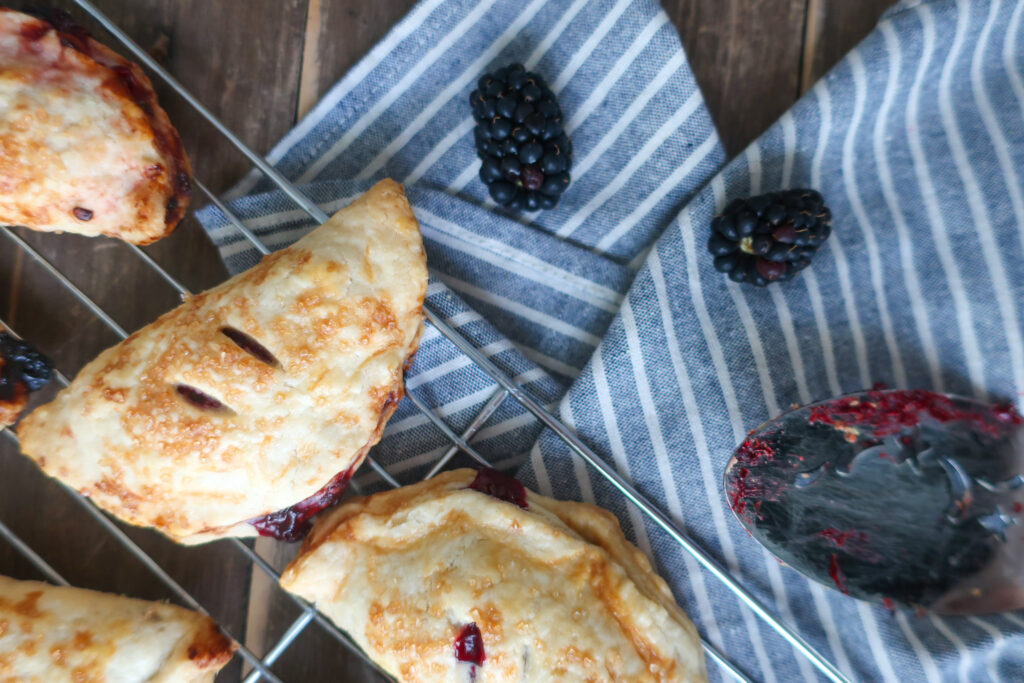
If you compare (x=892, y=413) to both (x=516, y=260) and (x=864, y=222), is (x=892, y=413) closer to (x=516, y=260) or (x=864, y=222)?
(x=864, y=222)

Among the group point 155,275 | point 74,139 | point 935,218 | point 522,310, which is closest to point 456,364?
point 522,310

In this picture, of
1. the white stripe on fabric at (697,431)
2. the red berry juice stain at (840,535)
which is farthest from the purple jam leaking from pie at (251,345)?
the red berry juice stain at (840,535)

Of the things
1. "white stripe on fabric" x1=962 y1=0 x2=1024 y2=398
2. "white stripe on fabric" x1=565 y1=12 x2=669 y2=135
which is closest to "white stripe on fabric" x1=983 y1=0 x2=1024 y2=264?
"white stripe on fabric" x1=962 y1=0 x2=1024 y2=398

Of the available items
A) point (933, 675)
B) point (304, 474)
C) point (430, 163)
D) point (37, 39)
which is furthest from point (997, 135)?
point (37, 39)

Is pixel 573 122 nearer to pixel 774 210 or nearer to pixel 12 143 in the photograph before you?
pixel 774 210

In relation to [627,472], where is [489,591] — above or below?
below

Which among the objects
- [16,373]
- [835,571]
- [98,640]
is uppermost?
[835,571]
